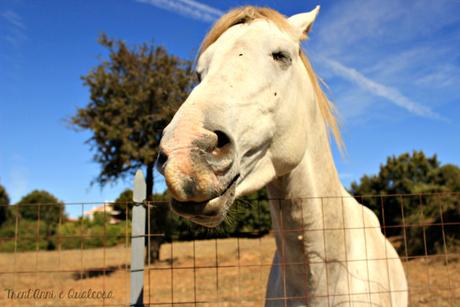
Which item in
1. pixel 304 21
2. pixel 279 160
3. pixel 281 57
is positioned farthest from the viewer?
pixel 304 21

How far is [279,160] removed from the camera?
6.02 feet

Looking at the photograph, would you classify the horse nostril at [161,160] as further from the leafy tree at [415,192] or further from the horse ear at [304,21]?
the leafy tree at [415,192]

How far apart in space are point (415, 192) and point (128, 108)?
13.3 m

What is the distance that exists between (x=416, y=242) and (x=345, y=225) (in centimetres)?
Answer: 1301

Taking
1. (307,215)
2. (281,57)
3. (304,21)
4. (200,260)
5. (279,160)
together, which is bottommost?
(200,260)

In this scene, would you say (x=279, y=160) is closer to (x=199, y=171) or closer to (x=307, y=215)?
(x=307, y=215)

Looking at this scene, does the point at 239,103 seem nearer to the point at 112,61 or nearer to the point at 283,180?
the point at 283,180

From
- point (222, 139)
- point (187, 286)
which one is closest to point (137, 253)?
point (222, 139)

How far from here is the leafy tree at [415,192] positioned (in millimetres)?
12602

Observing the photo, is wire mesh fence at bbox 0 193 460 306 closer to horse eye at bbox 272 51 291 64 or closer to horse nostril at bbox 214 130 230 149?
horse nostril at bbox 214 130 230 149

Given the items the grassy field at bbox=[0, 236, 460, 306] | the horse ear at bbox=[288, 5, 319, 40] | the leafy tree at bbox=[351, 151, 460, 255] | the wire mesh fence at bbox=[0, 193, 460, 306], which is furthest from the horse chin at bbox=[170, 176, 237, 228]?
the leafy tree at bbox=[351, 151, 460, 255]

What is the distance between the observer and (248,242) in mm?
19531

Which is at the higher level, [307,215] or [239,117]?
[239,117]

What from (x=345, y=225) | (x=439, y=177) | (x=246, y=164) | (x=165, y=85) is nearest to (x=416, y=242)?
(x=439, y=177)
